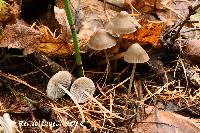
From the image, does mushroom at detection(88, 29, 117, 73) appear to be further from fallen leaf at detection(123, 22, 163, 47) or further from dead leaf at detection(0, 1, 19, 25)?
dead leaf at detection(0, 1, 19, 25)

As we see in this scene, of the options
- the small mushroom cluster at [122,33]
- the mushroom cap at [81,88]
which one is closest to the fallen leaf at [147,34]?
the small mushroom cluster at [122,33]

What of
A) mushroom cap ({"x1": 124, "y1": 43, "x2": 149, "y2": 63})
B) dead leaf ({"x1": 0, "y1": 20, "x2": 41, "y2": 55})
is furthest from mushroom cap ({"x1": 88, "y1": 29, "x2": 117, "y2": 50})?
dead leaf ({"x1": 0, "y1": 20, "x2": 41, "y2": 55})

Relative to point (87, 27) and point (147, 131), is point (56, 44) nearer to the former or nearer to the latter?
point (87, 27)

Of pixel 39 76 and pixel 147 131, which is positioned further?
pixel 39 76

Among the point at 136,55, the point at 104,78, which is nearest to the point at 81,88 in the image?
the point at 104,78

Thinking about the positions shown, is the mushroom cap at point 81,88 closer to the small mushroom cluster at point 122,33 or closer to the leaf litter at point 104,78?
the leaf litter at point 104,78

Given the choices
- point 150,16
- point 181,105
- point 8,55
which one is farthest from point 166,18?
point 8,55

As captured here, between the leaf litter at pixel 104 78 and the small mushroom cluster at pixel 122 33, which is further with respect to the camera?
the small mushroom cluster at pixel 122 33

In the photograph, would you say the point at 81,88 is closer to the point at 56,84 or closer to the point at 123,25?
the point at 56,84
